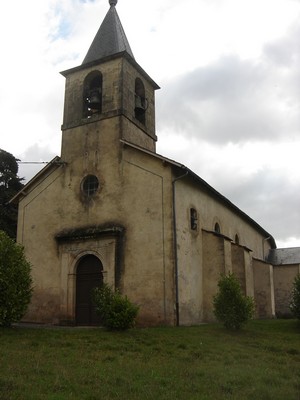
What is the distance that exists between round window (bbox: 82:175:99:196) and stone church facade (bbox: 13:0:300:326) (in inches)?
1.9

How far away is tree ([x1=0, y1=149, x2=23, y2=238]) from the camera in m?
28.6

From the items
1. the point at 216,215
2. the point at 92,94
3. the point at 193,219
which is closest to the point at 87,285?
the point at 193,219

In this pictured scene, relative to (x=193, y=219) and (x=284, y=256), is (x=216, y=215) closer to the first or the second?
(x=193, y=219)

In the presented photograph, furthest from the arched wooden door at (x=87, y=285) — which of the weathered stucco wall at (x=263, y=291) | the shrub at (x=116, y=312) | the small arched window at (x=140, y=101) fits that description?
the weathered stucco wall at (x=263, y=291)

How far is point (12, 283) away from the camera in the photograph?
48.7ft

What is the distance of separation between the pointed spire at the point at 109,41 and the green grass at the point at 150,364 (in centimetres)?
1380

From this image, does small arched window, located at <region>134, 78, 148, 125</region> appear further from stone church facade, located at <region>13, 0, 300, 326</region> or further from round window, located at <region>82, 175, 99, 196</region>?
round window, located at <region>82, 175, 99, 196</region>

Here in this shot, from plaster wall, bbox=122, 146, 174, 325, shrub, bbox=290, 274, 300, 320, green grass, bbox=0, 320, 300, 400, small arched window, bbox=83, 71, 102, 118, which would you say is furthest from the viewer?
small arched window, bbox=83, 71, 102, 118

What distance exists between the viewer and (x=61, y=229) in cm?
2009

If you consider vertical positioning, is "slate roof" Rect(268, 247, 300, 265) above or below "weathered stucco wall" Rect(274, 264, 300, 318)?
above

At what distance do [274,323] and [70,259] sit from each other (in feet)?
29.3

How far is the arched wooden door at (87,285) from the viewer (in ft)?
60.9

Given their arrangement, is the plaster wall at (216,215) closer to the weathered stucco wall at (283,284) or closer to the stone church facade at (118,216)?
the stone church facade at (118,216)

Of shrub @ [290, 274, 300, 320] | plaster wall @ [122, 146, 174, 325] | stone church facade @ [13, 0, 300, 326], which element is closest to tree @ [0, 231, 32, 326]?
stone church facade @ [13, 0, 300, 326]
